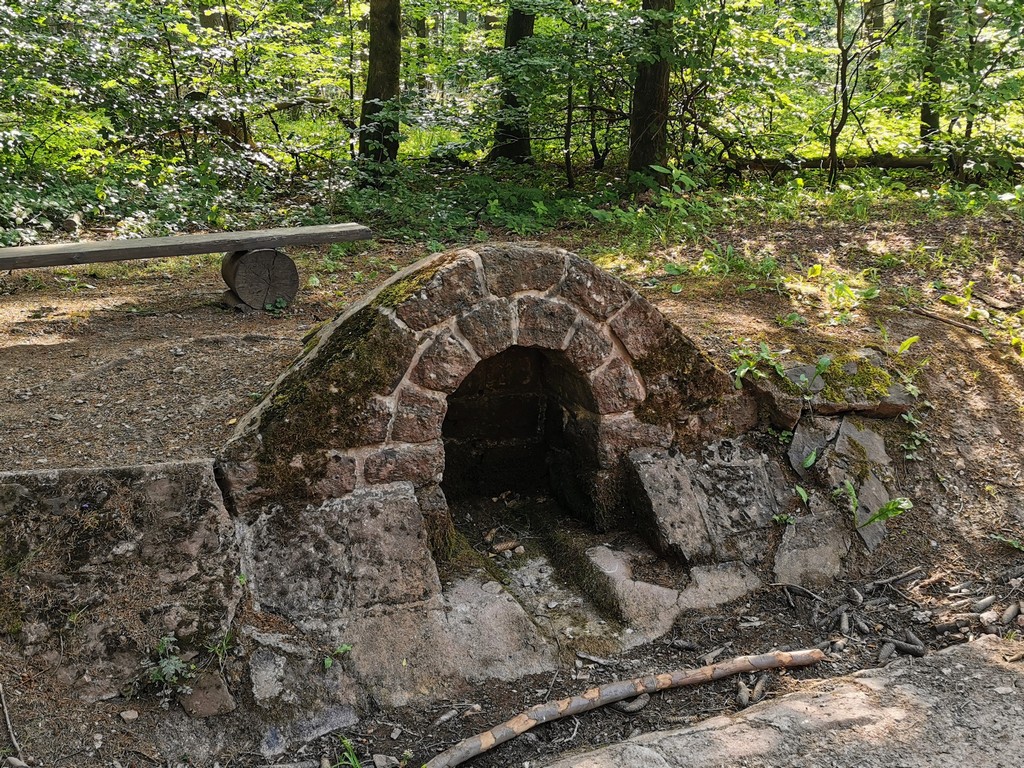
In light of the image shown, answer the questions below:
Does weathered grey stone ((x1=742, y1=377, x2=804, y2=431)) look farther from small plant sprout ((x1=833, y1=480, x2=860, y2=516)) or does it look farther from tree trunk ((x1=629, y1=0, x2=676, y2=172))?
tree trunk ((x1=629, y1=0, x2=676, y2=172))

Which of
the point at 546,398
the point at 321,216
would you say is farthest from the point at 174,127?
the point at 546,398

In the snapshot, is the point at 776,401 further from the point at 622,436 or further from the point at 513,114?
the point at 513,114

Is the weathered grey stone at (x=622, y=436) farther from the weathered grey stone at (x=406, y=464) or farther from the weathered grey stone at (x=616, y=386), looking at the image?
the weathered grey stone at (x=406, y=464)

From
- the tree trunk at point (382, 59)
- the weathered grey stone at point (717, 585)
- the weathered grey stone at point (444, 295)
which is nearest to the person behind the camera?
the weathered grey stone at point (444, 295)

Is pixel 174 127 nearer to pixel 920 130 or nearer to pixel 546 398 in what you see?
pixel 546 398

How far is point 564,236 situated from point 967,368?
399 centimetres

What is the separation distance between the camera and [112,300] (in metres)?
6.55

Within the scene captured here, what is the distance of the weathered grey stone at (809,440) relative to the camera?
4.66 m

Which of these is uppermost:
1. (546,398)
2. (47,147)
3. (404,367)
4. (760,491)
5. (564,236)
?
(47,147)

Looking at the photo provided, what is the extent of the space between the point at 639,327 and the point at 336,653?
86.1 inches

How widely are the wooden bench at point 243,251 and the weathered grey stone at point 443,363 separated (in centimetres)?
287

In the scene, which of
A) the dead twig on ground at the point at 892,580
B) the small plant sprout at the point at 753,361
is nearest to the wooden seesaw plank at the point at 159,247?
the small plant sprout at the point at 753,361

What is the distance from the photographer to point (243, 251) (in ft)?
20.6

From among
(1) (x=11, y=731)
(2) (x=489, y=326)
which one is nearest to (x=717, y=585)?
(2) (x=489, y=326)
